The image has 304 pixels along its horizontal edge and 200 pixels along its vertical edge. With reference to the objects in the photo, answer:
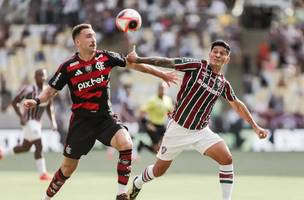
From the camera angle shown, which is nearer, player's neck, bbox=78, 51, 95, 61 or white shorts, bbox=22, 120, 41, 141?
player's neck, bbox=78, 51, 95, 61

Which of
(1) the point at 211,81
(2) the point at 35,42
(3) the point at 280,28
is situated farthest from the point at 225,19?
(1) the point at 211,81

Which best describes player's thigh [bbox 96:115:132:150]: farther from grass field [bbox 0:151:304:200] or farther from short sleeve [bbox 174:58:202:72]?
grass field [bbox 0:151:304:200]

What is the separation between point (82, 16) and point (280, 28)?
6.29 metres

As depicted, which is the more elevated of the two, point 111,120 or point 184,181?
point 111,120

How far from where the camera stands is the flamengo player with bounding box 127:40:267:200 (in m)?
11.6

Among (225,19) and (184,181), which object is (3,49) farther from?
(184,181)

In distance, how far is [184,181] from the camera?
54.0 ft

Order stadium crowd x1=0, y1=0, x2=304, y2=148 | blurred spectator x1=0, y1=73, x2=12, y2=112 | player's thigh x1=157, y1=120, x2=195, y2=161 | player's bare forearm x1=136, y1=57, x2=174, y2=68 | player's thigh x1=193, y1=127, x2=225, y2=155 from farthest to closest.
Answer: stadium crowd x1=0, y1=0, x2=304, y2=148 < blurred spectator x1=0, y1=73, x2=12, y2=112 < player's thigh x1=157, y1=120, x2=195, y2=161 < player's thigh x1=193, y1=127, x2=225, y2=155 < player's bare forearm x1=136, y1=57, x2=174, y2=68

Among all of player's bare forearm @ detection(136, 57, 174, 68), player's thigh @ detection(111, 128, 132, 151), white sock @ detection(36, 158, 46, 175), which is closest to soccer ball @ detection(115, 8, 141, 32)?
player's bare forearm @ detection(136, 57, 174, 68)

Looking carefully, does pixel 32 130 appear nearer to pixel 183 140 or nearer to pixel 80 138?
pixel 80 138

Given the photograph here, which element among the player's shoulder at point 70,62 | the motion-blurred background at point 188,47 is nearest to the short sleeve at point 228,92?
the player's shoulder at point 70,62

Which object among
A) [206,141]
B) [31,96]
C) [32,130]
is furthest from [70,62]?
[32,130]

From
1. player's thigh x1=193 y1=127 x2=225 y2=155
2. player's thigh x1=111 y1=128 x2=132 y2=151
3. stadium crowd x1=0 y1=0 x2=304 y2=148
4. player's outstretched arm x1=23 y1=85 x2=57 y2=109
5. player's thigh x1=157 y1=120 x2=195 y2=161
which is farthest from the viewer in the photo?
stadium crowd x1=0 y1=0 x2=304 y2=148

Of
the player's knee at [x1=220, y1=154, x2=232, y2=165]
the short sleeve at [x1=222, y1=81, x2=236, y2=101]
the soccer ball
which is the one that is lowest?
the player's knee at [x1=220, y1=154, x2=232, y2=165]
